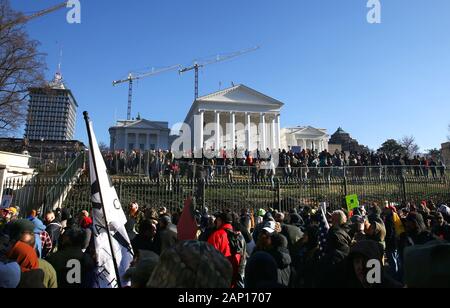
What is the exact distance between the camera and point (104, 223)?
141 inches

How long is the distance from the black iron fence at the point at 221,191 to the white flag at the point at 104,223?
11.2m

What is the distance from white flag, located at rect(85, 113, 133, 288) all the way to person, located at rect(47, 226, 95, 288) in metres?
0.21

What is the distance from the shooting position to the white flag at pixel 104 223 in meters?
3.41

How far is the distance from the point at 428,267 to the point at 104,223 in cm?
310

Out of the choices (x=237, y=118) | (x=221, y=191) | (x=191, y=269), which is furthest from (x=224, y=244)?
(x=237, y=118)

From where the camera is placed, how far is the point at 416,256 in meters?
1.94

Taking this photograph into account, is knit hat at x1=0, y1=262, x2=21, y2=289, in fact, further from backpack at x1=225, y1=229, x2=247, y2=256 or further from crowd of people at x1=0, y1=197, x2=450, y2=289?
backpack at x1=225, y1=229, x2=247, y2=256

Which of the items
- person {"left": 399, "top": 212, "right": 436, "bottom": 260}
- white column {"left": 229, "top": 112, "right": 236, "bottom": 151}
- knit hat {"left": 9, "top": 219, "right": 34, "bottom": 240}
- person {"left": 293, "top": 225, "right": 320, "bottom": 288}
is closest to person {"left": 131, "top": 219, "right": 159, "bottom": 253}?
knit hat {"left": 9, "top": 219, "right": 34, "bottom": 240}

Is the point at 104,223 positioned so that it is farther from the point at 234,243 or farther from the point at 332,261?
the point at 332,261

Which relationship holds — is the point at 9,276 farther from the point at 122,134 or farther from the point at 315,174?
the point at 122,134

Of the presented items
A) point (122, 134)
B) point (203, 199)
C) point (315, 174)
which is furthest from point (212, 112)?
point (203, 199)

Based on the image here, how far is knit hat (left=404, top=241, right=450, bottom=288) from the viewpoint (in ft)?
6.09

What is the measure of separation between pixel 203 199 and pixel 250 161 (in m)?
9.93

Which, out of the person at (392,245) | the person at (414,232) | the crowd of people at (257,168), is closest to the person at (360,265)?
the person at (414,232)
